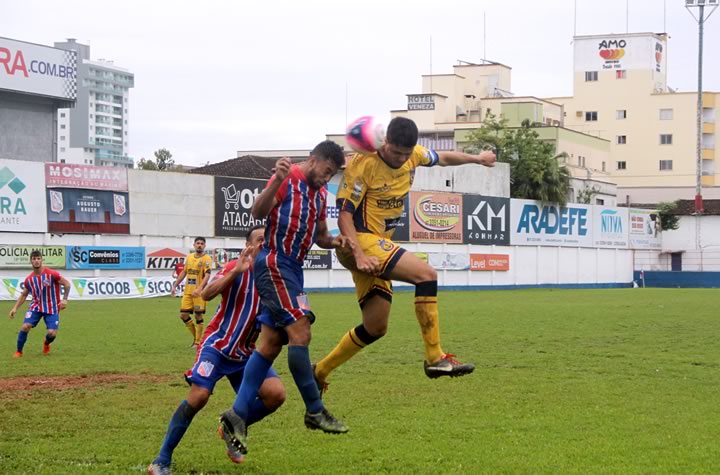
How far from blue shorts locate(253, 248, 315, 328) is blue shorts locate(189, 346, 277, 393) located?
1.74 feet

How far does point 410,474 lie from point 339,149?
2796 mm

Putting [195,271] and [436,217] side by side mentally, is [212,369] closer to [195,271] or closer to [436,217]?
[195,271]

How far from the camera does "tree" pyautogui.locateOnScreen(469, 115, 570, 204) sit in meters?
69.1

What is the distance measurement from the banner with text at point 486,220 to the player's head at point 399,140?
4982cm

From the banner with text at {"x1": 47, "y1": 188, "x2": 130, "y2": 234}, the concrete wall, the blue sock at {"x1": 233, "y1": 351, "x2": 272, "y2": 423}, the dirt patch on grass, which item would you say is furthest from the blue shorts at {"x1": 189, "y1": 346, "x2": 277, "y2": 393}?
the concrete wall

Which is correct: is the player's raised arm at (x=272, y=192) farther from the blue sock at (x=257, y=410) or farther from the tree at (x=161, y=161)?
the tree at (x=161, y=161)

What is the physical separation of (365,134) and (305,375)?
2.31 m

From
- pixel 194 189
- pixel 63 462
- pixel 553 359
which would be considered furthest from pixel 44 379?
pixel 194 189

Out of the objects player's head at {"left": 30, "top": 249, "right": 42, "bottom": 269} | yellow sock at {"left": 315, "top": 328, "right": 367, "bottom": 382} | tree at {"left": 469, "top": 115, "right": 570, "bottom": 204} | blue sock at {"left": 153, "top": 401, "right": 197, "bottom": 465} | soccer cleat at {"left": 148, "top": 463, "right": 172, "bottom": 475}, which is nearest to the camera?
soccer cleat at {"left": 148, "top": 463, "right": 172, "bottom": 475}

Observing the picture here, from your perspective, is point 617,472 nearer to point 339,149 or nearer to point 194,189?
point 339,149

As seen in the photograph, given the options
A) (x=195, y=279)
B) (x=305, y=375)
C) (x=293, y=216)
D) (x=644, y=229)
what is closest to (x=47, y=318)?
(x=195, y=279)

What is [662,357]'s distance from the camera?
19.6 meters

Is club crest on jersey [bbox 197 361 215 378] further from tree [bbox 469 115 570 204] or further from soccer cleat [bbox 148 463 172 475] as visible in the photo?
tree [bbox 469 115 570 204]

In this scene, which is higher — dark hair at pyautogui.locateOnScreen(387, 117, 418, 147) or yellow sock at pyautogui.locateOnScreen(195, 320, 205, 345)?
dark hair at pyautogui.locateOnScreen(387, 117, 418, 147)
